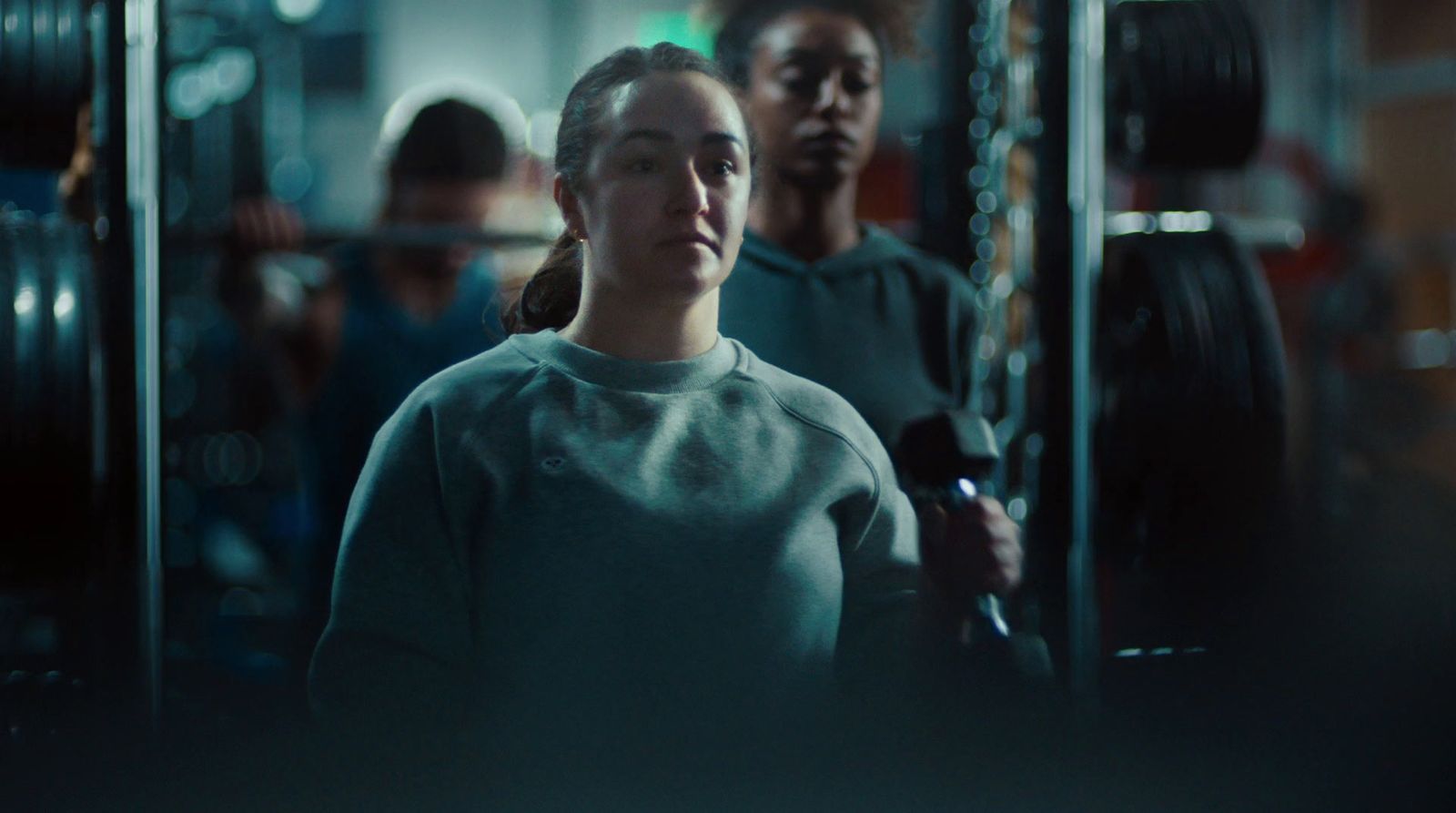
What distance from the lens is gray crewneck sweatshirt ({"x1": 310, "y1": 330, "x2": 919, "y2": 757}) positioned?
0.89 meters

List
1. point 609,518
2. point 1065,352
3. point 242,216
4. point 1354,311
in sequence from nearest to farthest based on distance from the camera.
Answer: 1. point 609,518
2. point 1065,352
3. point 242,216
4. point 1354,311

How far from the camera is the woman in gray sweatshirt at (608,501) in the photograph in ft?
2.92

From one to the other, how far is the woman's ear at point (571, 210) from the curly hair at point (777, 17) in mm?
147

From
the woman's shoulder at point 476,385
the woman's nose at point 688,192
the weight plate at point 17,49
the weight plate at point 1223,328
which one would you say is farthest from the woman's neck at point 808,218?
the weight plate at point 17,49

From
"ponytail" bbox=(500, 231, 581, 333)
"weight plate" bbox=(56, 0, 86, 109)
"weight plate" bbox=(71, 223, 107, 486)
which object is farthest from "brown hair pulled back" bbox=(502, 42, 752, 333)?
"weight plate" bbox=(56, 0, 86, 109)

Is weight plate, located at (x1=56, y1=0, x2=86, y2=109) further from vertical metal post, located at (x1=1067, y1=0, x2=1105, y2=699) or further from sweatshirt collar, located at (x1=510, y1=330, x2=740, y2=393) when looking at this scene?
vertical metal post, located at (x1=1067, y1=0, x2=1105, y2=699)

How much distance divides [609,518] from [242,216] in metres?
1.33

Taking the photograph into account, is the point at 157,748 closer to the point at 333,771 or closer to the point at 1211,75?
the point at 333,771

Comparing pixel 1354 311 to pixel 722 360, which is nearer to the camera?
pixel 722 360

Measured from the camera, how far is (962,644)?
1030 millimetres

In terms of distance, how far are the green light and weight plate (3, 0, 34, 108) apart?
0.66 metres

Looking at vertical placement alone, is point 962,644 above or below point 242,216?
below

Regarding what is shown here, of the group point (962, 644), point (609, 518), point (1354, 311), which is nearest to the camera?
point (609, 518)

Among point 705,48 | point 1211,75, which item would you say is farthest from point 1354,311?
point 705,48
